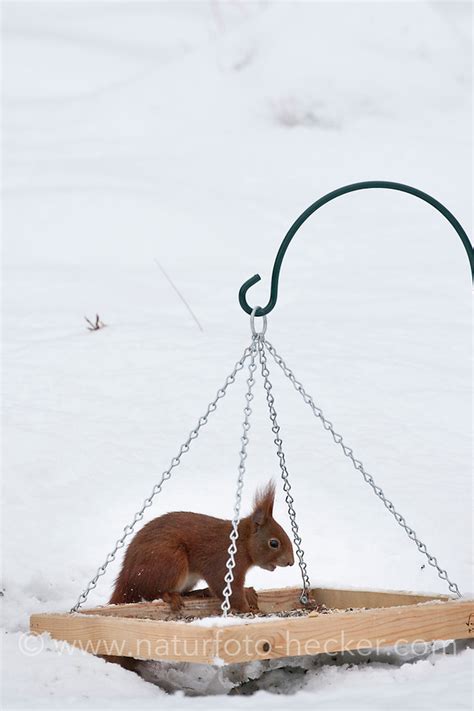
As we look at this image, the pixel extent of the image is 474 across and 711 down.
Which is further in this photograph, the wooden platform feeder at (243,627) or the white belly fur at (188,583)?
the white belly fur at (188,583)

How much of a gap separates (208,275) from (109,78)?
5297 mm

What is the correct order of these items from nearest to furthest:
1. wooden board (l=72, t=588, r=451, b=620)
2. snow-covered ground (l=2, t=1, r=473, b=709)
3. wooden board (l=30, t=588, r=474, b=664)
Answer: wooden board (l=30, t=588, r=474, b=664) < wooden board (l=72, t=588, r=451, b=620) < snow-covered ground (l=2, t=1, r=473, b=709)

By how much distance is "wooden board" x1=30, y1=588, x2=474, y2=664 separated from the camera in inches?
114

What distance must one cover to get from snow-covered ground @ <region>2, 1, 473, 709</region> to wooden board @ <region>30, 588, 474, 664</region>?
0.11 meters

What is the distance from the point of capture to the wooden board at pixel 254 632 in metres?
2.90

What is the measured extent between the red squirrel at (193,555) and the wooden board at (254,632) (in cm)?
9

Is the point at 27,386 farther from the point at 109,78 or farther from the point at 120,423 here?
the point at 109,78

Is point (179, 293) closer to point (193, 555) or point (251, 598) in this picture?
point (251, 598)

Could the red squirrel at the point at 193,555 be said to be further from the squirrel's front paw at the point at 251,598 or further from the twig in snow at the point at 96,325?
the twig in snow at the point at 96,325

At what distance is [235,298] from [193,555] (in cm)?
346

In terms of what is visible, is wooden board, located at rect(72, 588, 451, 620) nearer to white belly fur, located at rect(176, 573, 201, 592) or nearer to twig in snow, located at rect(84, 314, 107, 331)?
white belly fur, located at rect(176, 573, 201, 592)

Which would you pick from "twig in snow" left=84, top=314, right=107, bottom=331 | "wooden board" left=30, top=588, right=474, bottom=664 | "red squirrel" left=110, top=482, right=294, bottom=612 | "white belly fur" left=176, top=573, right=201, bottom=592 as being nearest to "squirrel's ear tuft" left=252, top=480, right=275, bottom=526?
"red squirrel" left=110, top=482, right=294, bottom=612

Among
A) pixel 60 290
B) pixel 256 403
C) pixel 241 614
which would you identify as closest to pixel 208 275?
pixel 60 290

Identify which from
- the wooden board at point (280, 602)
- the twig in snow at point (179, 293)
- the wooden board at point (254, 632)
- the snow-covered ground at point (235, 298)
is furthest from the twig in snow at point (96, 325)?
the wooden board at point (254, 632)
